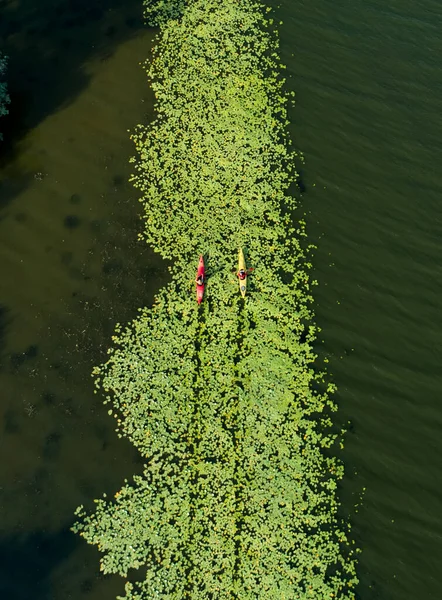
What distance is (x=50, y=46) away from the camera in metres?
20.3

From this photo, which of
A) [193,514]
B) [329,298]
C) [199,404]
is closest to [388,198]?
[329,298]

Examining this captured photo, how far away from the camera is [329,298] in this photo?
1619 centimetres

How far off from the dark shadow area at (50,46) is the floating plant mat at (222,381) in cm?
252

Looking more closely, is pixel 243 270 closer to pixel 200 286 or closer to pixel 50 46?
pixel 200 286

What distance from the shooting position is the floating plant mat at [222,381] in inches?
498

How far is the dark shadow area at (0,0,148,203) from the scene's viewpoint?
62.1 feet

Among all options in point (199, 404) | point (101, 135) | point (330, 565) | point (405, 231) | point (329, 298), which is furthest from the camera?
point (101, 135)

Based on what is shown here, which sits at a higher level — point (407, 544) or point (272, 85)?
point (272, 85)

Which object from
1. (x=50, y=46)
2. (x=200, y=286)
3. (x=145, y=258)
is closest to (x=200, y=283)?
(x=200, y=286)

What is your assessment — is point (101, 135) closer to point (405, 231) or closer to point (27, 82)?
point (27, 82)

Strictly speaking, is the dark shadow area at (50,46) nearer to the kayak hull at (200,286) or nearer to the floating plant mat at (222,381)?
the floating plant mat at (222,381)

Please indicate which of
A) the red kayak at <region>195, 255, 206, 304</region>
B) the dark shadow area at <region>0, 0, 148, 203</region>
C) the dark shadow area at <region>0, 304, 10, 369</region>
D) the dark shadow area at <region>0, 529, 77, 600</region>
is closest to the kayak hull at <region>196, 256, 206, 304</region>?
the red kayak at <region>195, 255, 206, 304</region>

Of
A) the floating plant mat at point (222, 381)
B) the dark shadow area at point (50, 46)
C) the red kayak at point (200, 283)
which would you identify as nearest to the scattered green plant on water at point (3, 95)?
the dark shadow area at point (50, 46)

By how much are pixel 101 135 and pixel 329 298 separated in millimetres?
9464
